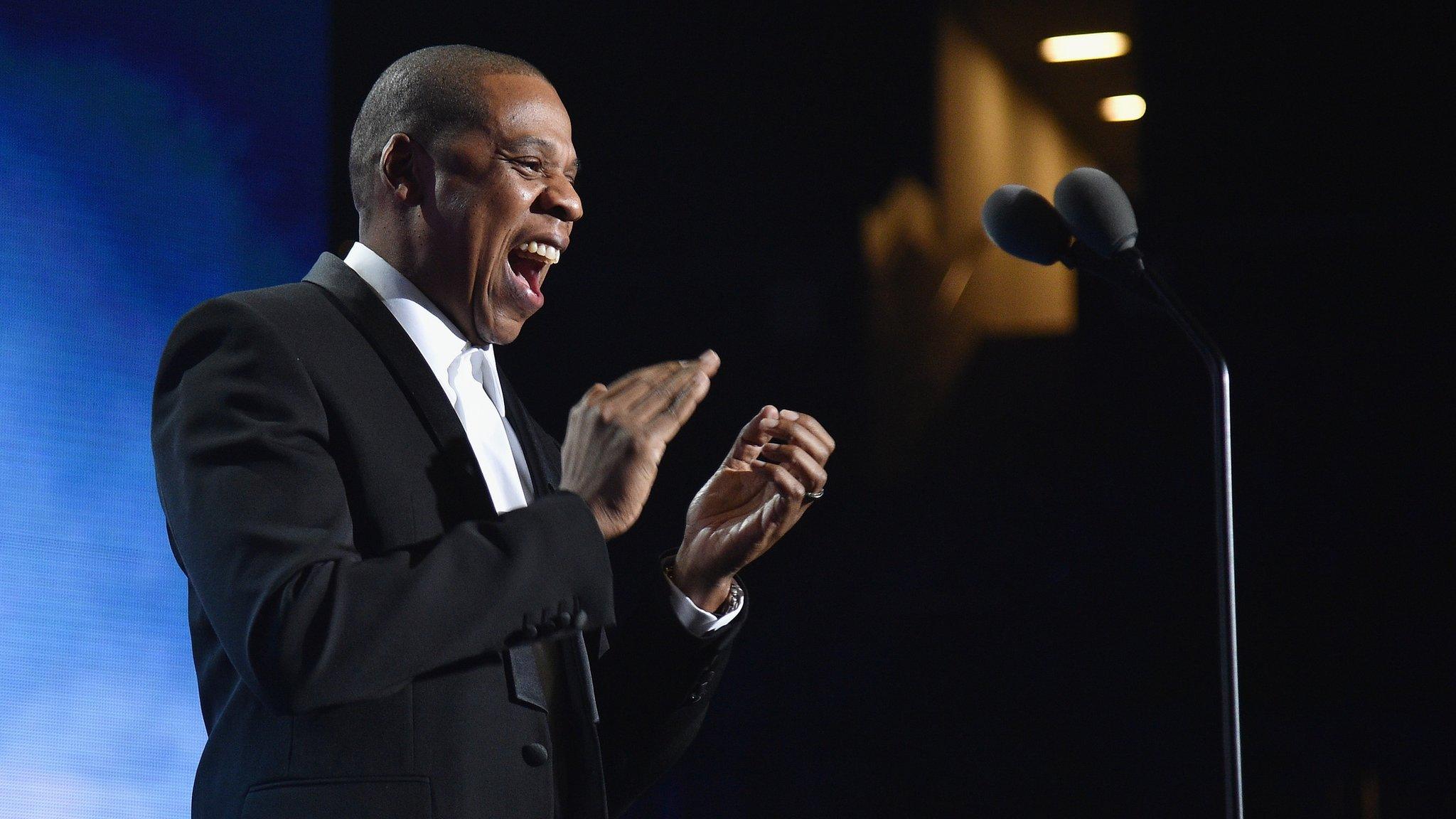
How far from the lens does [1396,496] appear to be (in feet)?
9.05

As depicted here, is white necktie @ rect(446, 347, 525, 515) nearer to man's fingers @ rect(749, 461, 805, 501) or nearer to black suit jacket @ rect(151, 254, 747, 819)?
black suit jacket @ rect(151, 254, 747, 819)

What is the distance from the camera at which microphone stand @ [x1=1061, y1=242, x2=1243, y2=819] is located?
1.56 meters

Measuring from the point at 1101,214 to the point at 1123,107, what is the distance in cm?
159

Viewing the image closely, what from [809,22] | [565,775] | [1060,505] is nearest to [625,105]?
[809,22]

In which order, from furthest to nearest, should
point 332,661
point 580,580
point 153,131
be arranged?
point 153,131
point 580,580
point 332,661

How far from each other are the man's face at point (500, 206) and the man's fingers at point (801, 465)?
0.34 m

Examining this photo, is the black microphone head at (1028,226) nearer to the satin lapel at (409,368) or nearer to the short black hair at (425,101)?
the short black hair at (425,101)

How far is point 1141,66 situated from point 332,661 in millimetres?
2645

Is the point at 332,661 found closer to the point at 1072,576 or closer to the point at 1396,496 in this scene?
the point at 1072,576

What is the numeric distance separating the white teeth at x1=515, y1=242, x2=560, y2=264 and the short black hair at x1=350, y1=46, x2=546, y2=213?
→ 152 mm

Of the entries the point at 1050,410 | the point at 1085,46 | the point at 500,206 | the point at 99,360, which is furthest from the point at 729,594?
the point at 1085,46

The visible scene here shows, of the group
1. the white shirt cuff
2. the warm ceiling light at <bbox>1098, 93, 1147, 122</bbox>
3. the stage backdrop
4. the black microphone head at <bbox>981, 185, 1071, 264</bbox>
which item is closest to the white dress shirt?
the white shirt cuff

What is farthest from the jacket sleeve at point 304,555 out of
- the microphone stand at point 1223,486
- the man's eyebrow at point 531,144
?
the microphone stand at point 1223,486

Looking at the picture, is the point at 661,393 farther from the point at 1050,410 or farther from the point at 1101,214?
the point at 1050,410
